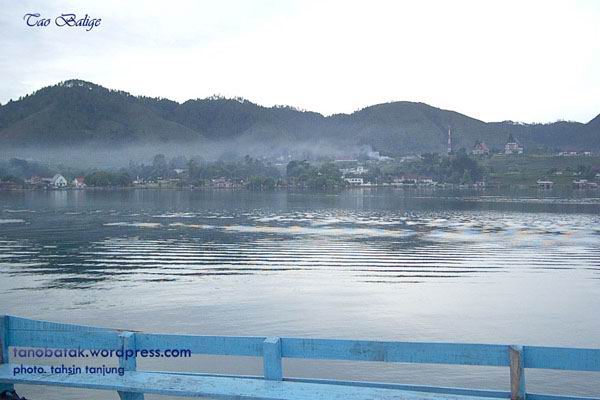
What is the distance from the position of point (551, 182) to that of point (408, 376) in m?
196

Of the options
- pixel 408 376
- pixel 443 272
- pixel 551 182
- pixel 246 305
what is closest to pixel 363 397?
pixel 408 376

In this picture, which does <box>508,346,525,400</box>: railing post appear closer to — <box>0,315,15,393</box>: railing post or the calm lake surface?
the calm lake surface

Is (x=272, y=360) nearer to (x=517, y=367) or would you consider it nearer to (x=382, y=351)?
(x=382, y=351)

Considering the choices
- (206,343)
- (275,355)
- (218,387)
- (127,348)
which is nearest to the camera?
(218,387)

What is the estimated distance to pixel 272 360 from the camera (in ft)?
24.9

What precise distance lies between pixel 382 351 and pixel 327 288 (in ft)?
54.7

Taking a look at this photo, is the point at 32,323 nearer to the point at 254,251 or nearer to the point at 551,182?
the point at 254,251

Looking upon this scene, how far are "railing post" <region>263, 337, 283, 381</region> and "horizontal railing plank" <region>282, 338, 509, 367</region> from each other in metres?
0.11

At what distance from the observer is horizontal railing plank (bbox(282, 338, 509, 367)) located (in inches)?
297

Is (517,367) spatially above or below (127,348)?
below

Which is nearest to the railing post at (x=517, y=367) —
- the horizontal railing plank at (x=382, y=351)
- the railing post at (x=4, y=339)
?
the horizontal railing plank at (x=382, y=351)

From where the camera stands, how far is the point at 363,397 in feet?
23.5

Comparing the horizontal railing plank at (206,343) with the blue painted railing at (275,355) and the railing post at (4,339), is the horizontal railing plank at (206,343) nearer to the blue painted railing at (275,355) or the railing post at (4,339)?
the blue painted railing at (275,355)

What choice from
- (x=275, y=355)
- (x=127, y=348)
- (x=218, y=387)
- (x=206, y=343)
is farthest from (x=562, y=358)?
(x=127, y=348)
